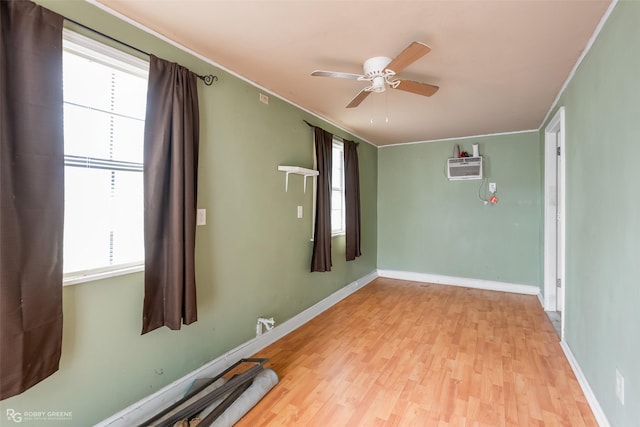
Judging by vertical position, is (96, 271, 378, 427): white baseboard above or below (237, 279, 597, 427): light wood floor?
above

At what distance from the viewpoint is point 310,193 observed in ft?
11.2

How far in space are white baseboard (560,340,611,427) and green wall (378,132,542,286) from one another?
1.94 meters

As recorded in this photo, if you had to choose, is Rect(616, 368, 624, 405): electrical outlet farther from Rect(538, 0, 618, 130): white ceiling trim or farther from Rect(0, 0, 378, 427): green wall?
Rect(0, 0, 378, 427): green wall

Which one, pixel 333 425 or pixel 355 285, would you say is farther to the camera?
pixel 355 285

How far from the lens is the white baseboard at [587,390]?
5.76ft

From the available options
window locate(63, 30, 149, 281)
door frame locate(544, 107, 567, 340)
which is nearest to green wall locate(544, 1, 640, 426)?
door frame locate(544, 107, 567, 340)

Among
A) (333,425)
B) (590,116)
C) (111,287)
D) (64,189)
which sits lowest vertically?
(333,425)

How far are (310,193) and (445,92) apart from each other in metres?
1.71

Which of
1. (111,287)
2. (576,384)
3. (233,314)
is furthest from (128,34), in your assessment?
(576,384)

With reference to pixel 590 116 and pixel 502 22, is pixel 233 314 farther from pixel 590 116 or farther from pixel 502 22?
pixel 590 116

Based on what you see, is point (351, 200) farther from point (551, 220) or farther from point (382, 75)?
point (551, 220)

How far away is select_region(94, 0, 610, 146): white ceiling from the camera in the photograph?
164cm

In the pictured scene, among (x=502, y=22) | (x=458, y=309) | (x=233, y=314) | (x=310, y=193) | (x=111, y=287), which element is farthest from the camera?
(x=458, y=309)

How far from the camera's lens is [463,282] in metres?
4.81
